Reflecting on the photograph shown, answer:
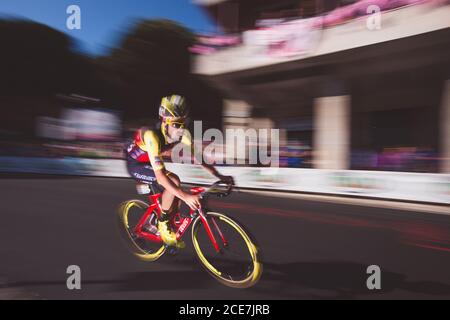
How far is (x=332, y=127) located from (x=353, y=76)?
1.77 m

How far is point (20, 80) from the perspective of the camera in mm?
9742

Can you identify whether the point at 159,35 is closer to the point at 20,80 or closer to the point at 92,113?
the point at 92,113

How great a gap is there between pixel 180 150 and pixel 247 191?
223 inches

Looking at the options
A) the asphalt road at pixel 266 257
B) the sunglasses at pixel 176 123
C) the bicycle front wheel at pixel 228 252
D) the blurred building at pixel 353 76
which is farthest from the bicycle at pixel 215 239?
the blurred building at pixel 353 76

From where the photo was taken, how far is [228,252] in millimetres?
3557

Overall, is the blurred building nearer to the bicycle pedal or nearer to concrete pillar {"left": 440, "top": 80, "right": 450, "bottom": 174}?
concrete pillar {"left": 440, "top": 80, "right": 450, "bottom": 174}

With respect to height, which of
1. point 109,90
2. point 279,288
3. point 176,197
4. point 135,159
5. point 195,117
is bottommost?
point 279,288

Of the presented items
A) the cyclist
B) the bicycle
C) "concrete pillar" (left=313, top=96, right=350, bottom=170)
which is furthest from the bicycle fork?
"concrete pillar" (left=313, top=96, right=350, bottom=170)

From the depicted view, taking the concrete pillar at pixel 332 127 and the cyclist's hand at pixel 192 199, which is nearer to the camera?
the cyclist's hand at pixel 192 199

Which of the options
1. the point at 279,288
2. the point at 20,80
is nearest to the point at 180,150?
the point at 279,288

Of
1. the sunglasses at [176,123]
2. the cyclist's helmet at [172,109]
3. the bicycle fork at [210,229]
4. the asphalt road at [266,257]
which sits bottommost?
the asphalt road at [266,257]

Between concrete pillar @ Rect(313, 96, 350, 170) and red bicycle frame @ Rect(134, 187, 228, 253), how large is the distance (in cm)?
809

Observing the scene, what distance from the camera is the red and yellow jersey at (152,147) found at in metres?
3.66

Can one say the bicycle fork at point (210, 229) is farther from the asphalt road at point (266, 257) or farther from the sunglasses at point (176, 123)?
the sunglasses at point (176, 123)
